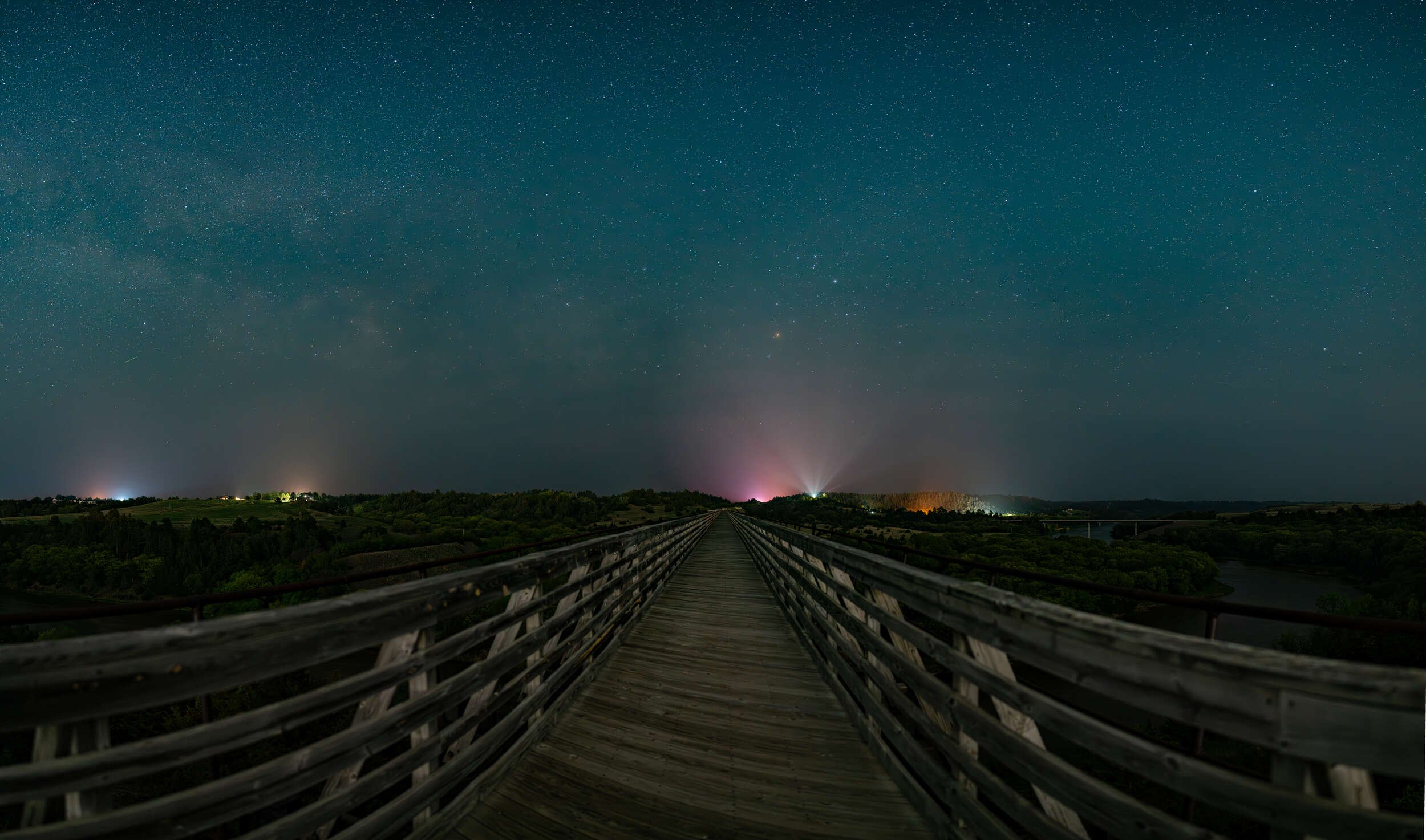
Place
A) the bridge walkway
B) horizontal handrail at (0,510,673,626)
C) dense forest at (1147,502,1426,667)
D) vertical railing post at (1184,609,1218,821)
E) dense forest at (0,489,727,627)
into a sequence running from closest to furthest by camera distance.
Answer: horizontal handrail at (0,510,673,626) → vertical railing post at (1184,609,1218,821) → the bridge walkway → dense forest at (1147,502,1426,667) → dense forest at (0,489,727,627)

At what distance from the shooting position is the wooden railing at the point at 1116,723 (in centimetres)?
144

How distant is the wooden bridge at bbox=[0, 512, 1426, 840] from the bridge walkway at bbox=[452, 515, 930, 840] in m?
0.02

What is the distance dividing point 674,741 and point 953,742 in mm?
1984

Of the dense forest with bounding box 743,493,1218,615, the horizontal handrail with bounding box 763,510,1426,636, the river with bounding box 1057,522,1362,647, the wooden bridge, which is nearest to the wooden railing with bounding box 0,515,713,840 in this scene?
the wooden bridge

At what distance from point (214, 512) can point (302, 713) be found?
217720 mm

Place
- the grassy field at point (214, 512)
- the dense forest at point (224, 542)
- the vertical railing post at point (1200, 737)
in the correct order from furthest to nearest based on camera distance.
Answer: the grassy field at point (214, 512) < the dense forest at point (224, 542) < the vertical railing post at point (1200, 737)

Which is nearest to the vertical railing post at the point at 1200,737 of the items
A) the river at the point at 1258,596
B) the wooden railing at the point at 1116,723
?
the wooden railing at the point at 1116,723

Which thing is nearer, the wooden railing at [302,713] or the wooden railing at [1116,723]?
the wooden railing at [1116,723]

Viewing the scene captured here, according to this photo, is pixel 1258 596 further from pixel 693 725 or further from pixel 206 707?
pixel 206 707

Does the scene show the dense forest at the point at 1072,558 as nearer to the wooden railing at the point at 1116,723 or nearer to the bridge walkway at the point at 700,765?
the bridge walkway at the point at 700,765

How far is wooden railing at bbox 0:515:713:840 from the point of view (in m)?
1.56

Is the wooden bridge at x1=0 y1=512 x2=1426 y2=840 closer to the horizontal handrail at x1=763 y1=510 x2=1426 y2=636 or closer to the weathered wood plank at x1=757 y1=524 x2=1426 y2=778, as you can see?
the weathered wood plank at x1=757 y1=524 x2=1426 y2=778

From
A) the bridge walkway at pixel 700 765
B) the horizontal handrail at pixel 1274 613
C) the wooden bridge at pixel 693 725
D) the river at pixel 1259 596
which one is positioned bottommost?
the river at pixel 1259 596

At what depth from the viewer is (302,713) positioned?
214 cm
